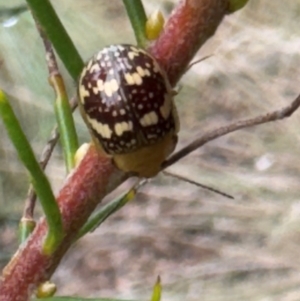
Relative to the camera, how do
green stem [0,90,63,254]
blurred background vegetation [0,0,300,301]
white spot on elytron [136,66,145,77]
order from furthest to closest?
blurred background vegetation [0,0,300,301], white spot on elytron [136,66,145,77], green stem [0,90,63,254]

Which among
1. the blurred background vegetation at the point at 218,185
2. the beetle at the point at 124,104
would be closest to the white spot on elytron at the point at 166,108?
the beetle at the point at 124,104

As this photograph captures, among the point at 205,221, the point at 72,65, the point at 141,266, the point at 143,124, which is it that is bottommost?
the point at 141,266

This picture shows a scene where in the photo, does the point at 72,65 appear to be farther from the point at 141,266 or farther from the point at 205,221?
the point at 141,266

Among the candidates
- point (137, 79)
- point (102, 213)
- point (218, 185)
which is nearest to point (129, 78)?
point (137, 79)

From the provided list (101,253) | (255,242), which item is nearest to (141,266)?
(101,253)

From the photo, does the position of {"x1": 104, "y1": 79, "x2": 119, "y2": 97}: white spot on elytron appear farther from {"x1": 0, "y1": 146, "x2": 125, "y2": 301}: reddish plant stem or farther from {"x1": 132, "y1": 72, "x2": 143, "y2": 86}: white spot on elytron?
{"x1": 0, "y1": 146, "x2": 125, "y2": 301}: reddish plant stem

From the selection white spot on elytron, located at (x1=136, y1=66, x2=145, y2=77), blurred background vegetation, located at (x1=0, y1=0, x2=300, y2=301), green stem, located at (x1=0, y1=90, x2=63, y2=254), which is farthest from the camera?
blurred background vegetation, located at (x1=0, y1=0, x2=300, y2=301)

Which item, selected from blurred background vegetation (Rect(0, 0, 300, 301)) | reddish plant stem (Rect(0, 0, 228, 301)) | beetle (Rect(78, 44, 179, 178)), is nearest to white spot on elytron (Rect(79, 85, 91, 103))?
beetle (Rect(78, 44, 179, 178))
